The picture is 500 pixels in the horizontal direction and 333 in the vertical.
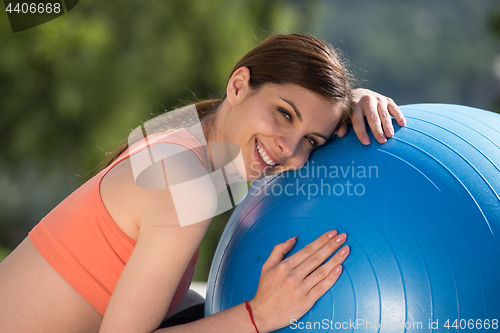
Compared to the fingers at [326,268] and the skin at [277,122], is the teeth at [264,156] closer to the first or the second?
the skin at [277,122]

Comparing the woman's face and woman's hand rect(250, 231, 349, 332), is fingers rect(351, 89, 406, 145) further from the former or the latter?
woman's hand rect(250, 231, 349, 332)

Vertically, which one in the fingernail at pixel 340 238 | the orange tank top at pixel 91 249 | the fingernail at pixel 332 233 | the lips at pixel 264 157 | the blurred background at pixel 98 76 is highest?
the blurred background at pixel 98 76

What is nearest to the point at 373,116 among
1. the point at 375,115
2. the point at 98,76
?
the point at 375,115

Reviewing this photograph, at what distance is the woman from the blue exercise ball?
2.0 inches

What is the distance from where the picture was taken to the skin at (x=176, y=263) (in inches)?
41.1

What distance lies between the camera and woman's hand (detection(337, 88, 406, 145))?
49.6 inches

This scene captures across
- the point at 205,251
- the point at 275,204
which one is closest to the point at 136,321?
the point at 275,204

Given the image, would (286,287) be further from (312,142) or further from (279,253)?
(312,142)

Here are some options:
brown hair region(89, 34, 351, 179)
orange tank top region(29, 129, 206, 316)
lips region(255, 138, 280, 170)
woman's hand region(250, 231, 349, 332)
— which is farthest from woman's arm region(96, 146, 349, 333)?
brown hair region(89, 34, 351, 179)

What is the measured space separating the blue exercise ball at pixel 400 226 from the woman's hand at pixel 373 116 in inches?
1.1

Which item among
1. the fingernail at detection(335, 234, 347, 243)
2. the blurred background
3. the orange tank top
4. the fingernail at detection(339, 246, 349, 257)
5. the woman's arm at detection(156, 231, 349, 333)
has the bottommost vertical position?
the woman's arm at detection(156, 231, 349, 333)

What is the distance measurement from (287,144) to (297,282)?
41 centimetres

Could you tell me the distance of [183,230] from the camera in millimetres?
1054

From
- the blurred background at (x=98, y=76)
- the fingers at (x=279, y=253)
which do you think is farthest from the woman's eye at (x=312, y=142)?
the blurred background at (x=98, y=76)
